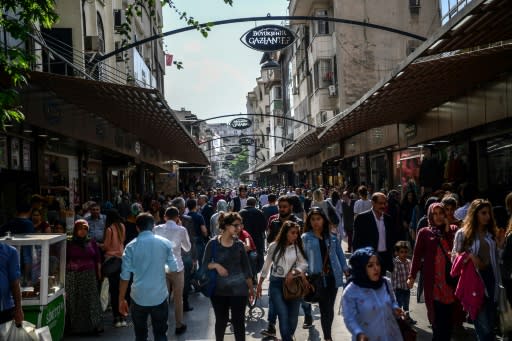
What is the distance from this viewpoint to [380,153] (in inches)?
1046

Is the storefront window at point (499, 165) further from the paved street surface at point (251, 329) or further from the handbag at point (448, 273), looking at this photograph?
the handbag at point (448, 273)

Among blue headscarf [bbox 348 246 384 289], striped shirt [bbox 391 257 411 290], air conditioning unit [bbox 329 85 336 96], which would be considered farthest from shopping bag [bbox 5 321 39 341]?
air conditioning unit [bbox 329 85 336 96]

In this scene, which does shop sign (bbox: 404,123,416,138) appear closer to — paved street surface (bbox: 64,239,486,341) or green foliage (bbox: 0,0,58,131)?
paved street surface (bbox: 64,239,486,341)

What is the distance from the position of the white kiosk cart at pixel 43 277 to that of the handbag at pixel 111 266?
1.36m

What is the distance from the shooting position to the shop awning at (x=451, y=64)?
812cm

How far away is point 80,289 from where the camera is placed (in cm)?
884

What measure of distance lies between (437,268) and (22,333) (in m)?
4.03

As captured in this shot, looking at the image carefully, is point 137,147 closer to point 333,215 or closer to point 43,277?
Answer: point 333,215

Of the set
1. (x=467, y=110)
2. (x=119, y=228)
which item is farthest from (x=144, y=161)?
(x=119, y=228)

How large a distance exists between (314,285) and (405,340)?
92.9 inches

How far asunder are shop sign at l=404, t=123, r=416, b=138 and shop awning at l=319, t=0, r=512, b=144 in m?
1.84

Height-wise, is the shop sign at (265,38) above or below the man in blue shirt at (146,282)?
above

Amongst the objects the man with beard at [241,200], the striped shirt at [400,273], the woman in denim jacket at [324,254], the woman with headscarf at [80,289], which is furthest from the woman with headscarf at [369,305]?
the man with beard at [241,200]

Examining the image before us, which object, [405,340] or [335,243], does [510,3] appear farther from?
[405,340]
